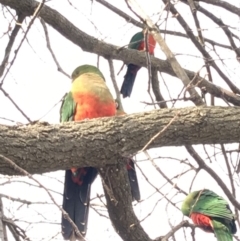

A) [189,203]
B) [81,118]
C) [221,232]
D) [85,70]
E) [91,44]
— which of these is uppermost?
[91,44]

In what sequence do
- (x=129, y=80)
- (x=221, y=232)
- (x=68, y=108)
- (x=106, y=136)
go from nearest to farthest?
(x=106, y=136), (x=68, y=108), (x=221, y=232), (x=129, y=80)

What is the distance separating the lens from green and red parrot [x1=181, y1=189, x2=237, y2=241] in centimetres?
387

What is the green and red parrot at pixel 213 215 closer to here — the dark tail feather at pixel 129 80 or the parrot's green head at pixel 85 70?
the parrot's green head at pixel 85 70

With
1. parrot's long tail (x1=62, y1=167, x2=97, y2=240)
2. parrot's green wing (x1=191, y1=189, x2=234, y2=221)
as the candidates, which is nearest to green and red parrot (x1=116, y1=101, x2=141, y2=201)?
parrot's long tail (x1=62, y1=167, x2=97, y2=240)

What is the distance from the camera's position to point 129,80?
18.0 ft

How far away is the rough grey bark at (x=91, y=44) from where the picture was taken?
3.63 meters

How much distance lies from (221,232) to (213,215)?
0.14 meters

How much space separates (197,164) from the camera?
3195 millimetres

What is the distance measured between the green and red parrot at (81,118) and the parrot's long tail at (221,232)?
1.19 m

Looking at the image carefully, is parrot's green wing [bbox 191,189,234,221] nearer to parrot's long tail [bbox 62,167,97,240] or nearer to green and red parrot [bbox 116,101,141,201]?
green and red parrot [bbox 116,101,141,201]

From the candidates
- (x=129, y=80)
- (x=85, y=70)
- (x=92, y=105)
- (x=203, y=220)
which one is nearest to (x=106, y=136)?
(x=92, y=105)

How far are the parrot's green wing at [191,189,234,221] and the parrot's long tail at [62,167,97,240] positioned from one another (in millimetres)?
1158

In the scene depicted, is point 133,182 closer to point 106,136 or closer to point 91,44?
point 106,136

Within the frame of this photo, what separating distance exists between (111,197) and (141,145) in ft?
0.95
